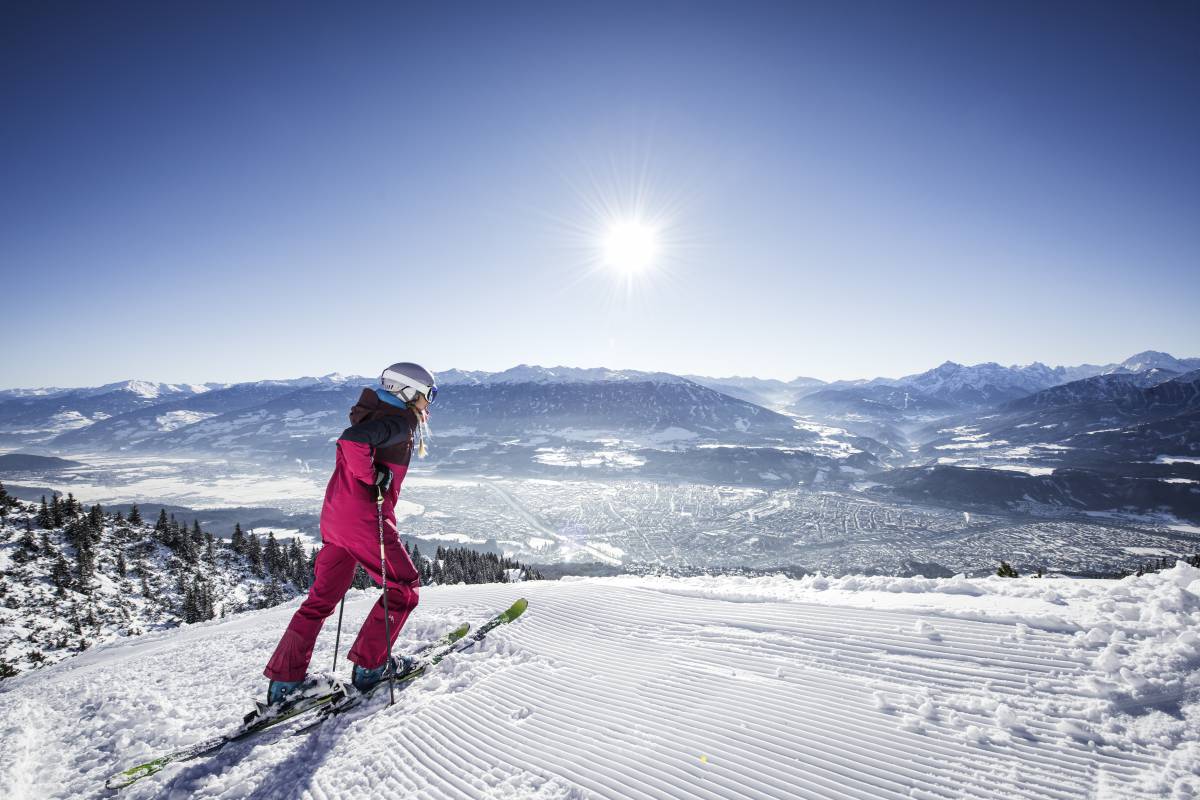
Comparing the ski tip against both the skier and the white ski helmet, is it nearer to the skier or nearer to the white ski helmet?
the skier

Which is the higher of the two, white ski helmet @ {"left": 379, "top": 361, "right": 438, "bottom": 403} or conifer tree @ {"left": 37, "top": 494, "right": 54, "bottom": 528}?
white ski helmet @ {"left": 379, "top": 361, "right": 438, "bottom": 403}

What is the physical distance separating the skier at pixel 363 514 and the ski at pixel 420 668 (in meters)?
0.15

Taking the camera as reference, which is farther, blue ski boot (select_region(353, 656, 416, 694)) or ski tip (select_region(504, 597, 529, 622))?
ski tip (select_region(504, 597, 529, 622))

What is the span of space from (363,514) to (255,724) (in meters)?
2.28

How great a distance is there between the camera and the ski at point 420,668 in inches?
199

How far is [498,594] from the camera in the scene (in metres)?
9.88

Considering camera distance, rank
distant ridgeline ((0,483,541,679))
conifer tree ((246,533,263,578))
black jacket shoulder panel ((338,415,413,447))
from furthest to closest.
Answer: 1. conifer tree ((246,533,263,578))
2. distant ridgeline ((0,483,541,679))
3. black jacket shoulder panel ((338,415,413,447))

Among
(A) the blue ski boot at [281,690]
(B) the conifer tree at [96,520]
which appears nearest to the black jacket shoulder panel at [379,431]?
(A) the blue ski boot at [281,690]

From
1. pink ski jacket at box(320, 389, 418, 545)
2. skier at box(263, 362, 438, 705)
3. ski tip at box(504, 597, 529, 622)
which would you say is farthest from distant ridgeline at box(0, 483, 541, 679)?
pink ski jacket at box(320, 389, 418, 545)

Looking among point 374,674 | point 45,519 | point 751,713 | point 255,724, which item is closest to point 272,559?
point 45,519

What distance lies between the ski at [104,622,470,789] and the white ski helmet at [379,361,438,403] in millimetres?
3147

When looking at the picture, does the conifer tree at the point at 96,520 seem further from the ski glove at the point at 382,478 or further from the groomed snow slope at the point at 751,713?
the ski glove at the point at 382,478

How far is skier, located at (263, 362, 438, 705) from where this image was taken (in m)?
4.75

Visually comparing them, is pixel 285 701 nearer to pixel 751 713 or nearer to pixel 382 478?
pixel 382 478
